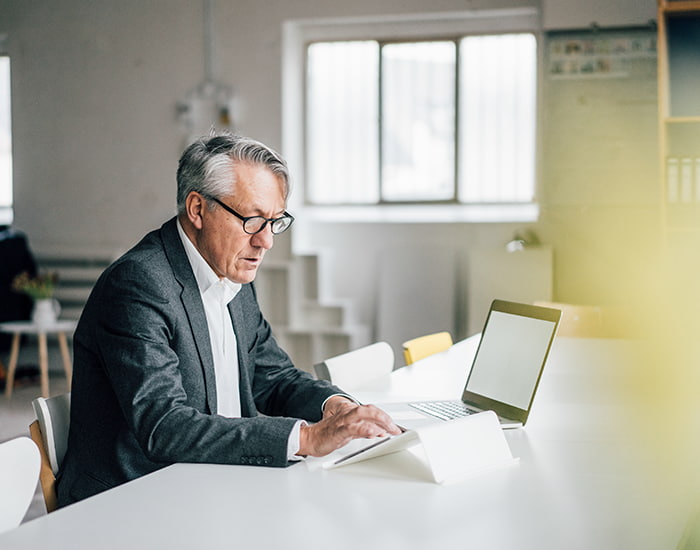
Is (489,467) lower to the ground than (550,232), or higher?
lower

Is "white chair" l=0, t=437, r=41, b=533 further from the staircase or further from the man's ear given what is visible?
the staircase

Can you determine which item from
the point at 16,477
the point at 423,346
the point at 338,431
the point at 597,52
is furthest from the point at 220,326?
the point at 597,52

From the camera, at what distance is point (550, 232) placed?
5184 mm

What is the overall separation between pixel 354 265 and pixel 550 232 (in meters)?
1.32

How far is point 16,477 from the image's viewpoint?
4.59 feet

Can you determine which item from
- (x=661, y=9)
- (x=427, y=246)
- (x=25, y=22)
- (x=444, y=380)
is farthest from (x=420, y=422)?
(x=25, y=22)

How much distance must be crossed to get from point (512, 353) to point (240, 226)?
0.70 metres

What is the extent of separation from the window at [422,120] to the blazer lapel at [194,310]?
3866 mm

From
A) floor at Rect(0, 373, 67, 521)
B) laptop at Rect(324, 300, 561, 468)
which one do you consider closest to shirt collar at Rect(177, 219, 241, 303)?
laptop at Rect(324, 300, 561, 468)

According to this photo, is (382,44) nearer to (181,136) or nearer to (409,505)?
(181,136)

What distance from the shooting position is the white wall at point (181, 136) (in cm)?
501

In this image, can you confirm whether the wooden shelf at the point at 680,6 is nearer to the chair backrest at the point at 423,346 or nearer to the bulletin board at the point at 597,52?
the bulletin board at the point at 597,52

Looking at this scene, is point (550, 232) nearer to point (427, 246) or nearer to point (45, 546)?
point (427, 246)

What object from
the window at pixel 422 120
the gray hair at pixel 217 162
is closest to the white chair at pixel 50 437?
the gray hair at pixel 217 162
